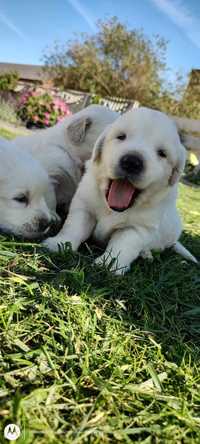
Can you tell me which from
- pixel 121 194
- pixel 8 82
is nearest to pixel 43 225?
pixel 121 194

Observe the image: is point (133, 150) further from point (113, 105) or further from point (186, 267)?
point (113, 105)

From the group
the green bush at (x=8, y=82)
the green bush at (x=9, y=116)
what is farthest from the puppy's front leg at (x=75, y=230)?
the green bush at (x=8, y=82)

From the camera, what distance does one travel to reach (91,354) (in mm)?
1817

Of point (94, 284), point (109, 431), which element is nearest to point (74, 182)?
point (94, 284)

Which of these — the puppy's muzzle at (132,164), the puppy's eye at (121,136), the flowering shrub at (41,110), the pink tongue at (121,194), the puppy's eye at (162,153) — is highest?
the puppy's eye at (121,136)

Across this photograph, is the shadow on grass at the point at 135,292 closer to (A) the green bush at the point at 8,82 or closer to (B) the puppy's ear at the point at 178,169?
(B) the puppy's ear at the point at 178,169

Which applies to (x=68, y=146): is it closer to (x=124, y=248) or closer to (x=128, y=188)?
(x=128, y=188)

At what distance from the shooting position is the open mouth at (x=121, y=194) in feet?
10.0

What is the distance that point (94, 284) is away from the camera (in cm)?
249

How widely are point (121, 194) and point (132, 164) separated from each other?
25 centimetres
